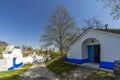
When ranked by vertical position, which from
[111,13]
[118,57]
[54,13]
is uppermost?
[54,13]

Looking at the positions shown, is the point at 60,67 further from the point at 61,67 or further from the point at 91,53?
the point at 91,53

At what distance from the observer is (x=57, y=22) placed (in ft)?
102

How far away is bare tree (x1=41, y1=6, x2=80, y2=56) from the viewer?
3036cm

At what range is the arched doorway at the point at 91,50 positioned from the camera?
57.4 feet

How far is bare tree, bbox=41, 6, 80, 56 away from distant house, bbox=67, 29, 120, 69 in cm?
927

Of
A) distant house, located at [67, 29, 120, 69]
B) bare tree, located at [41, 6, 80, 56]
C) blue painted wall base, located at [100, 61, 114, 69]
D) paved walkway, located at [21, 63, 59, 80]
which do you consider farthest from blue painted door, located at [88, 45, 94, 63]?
bare tree, located at [41, 6, 80, 56]

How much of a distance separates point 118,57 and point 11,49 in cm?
2117

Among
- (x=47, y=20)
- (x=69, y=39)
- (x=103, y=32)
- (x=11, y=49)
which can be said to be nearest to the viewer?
(x=103, y=32)

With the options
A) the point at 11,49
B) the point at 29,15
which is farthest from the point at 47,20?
the point at 11,49

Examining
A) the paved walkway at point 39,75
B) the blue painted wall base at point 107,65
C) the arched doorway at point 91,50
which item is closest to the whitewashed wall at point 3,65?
the paved walkway at point 39,75

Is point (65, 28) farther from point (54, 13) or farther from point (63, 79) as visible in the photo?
point (63, 79)

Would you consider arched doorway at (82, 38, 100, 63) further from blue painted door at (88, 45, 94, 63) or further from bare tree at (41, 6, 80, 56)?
bare tree at (41, 6, 80, 56)

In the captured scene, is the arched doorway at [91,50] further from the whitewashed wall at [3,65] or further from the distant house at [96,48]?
the whitewashed wall at [3,65]

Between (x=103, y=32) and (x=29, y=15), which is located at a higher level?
(x=29, y=15)
